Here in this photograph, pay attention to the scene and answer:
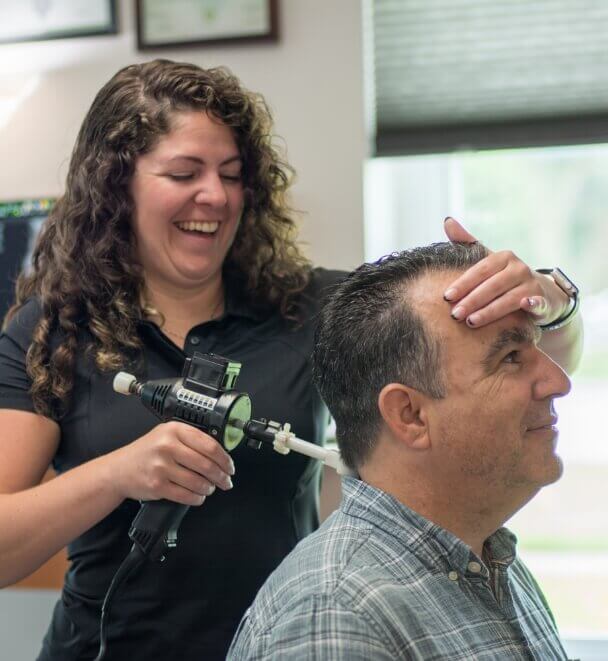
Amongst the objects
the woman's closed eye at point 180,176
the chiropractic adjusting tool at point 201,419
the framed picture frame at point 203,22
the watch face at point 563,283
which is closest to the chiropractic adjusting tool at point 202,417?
the chiropractic adjusting tool at point 201,419

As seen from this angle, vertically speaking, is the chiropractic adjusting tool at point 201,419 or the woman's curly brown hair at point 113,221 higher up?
the woman's curly brown hair at point 113,221

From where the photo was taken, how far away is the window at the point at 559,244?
2.29m

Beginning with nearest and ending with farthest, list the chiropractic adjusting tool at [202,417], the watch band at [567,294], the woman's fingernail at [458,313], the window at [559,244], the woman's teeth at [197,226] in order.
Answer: the woman's fingernail at [458,313]
the chiropractic adjusting tool at [202,417]
the watch band at [567,294]
the woman's teeth at [197,226]
the window at [559,244]

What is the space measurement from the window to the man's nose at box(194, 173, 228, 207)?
31.8 inches

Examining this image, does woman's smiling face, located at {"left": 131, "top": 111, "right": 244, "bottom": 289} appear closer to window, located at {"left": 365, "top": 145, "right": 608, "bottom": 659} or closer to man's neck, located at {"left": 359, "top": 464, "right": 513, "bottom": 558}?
man's neck, located at {"left": 359, "top": 464, "right": 513, "bottom": 558}

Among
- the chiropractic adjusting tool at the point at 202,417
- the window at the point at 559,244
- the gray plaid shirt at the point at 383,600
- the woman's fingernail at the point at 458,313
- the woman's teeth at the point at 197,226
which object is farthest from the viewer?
the window at the point at 559,244

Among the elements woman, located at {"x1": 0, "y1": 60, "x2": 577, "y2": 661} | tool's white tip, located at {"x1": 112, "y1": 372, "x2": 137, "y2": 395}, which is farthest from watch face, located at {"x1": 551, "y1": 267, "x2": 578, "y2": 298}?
tool's white tip, located at {"x1": 112, "y1": 372, "x2": 137, "y2": 395}

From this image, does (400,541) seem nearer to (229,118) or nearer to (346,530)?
(346,530)

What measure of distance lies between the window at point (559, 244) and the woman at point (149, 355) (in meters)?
0.76

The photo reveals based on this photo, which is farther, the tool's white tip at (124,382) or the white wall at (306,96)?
the white wall at (306,96)

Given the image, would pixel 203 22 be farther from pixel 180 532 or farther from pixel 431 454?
pixel 431 454

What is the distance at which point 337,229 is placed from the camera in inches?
81.3

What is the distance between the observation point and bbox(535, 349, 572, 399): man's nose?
1.17 m

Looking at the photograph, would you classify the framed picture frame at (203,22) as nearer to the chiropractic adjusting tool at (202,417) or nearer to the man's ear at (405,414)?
the chiropractic adjusting tool at (202,417)
